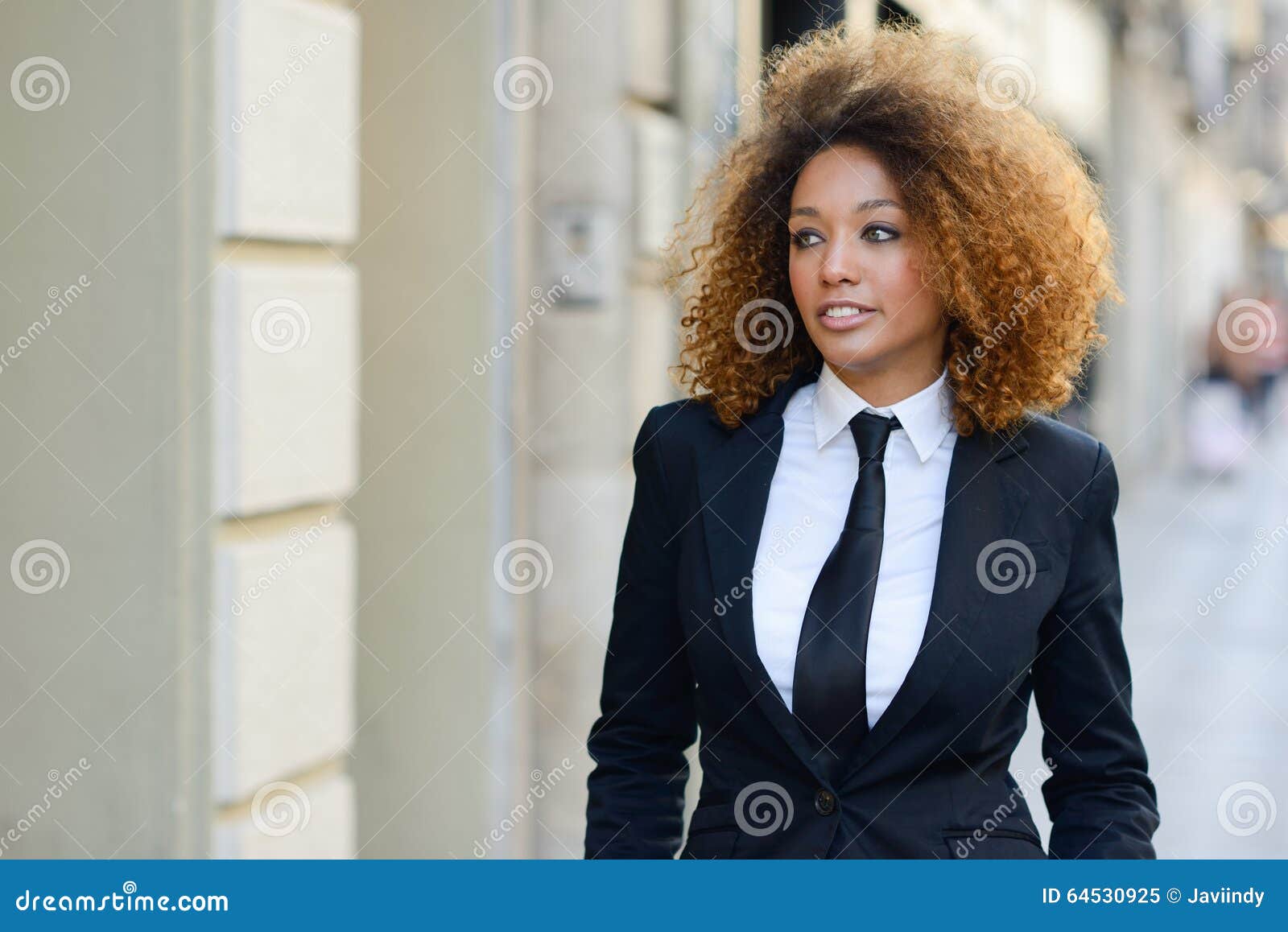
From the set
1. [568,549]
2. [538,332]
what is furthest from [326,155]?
[568,549]

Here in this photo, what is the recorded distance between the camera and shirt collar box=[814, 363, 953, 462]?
2.20m

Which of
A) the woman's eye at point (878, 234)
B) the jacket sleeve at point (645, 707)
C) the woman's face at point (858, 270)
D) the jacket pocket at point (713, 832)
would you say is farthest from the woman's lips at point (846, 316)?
the jacket pocket at point (713, 832)

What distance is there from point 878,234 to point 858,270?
0.31ft

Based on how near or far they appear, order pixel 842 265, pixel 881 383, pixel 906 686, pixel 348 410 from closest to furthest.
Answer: pixel 906 686 < pixel 842 265 < pixel 881 383 < pixel 348 410

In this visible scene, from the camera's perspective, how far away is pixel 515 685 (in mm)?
4422

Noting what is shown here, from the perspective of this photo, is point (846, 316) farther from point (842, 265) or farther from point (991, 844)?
point (991, 844)

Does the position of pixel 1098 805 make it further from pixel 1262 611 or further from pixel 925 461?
pixel 1262 611

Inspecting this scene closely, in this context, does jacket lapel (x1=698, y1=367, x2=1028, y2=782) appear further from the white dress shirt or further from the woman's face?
the woman's face

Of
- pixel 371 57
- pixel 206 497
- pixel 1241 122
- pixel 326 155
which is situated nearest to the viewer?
pixel 206 497

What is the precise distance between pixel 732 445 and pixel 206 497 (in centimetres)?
126

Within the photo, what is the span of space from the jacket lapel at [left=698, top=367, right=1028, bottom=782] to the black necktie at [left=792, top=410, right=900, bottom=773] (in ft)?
0.09

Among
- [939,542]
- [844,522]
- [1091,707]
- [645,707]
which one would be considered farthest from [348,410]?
[1091,707]

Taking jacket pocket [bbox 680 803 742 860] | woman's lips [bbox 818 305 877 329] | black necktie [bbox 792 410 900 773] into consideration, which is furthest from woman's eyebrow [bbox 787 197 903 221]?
jacket pocket [bbox 680 803 742 860]

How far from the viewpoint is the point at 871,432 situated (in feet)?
7.16
